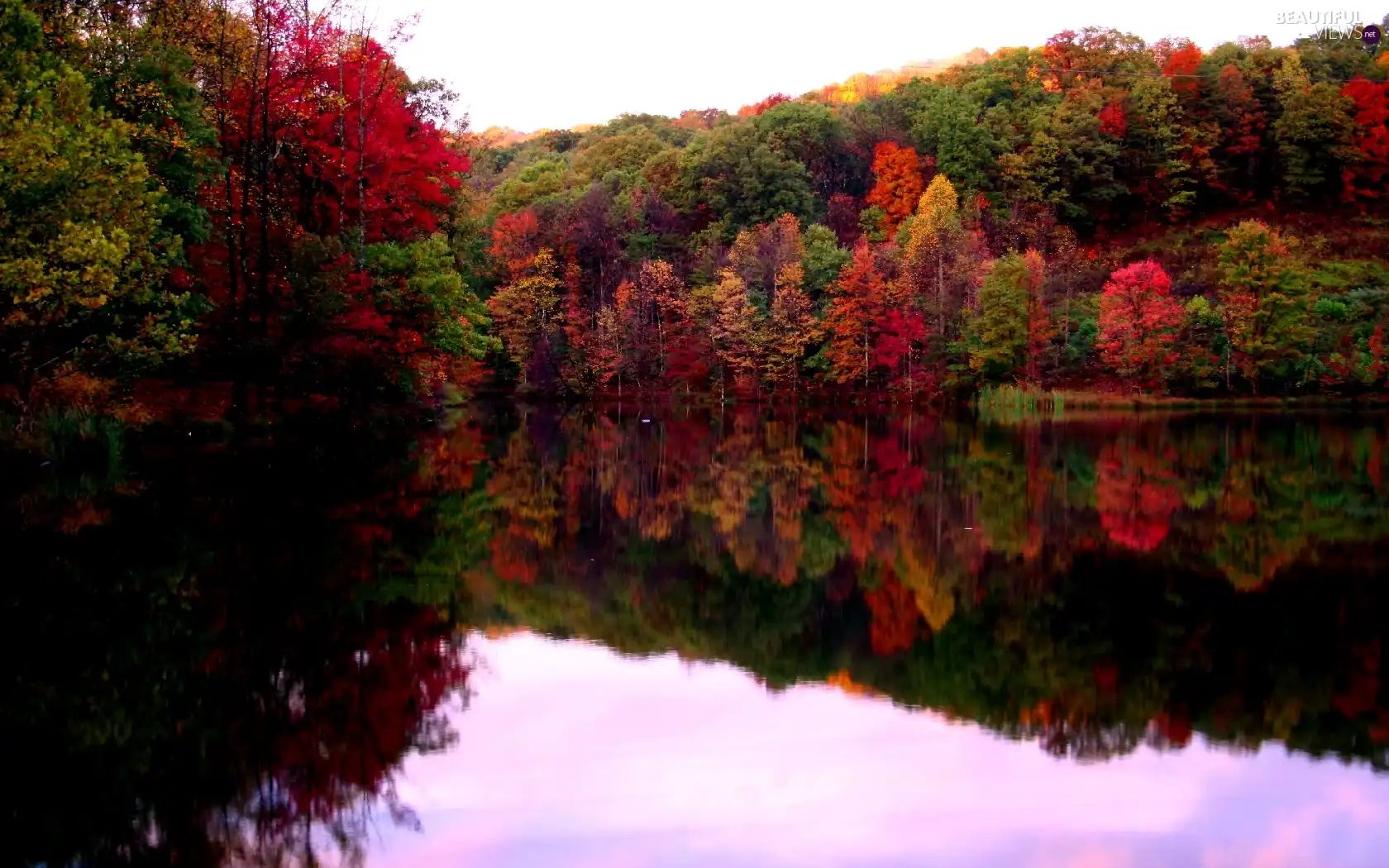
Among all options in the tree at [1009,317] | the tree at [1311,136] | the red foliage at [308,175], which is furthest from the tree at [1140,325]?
the tree at [1311,136]

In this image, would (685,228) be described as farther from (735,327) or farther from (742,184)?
(735,327)

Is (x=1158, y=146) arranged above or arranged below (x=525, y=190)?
above

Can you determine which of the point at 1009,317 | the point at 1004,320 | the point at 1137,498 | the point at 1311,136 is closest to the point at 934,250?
the point at 1004,320

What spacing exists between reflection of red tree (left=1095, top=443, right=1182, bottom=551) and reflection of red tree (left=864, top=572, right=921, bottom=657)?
3776mm

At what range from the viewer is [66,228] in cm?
1744

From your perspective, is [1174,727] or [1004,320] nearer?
[1174,727]

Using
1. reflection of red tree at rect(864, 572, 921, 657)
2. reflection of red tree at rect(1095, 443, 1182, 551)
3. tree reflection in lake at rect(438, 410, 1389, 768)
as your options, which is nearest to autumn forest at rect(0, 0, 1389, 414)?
tree reflection in lake at rect(438, 410, 1389, 768)

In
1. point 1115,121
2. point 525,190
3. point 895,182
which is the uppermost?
point 1115,121

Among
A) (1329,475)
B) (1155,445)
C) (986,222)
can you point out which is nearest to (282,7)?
(1155,445)

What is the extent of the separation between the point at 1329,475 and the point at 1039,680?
15.1 m

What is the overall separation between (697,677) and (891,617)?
2.13 m

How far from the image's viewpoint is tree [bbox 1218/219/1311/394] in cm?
4762

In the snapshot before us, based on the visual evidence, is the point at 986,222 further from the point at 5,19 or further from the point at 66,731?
the point at 66,731

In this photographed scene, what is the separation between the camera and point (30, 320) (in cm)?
1830
